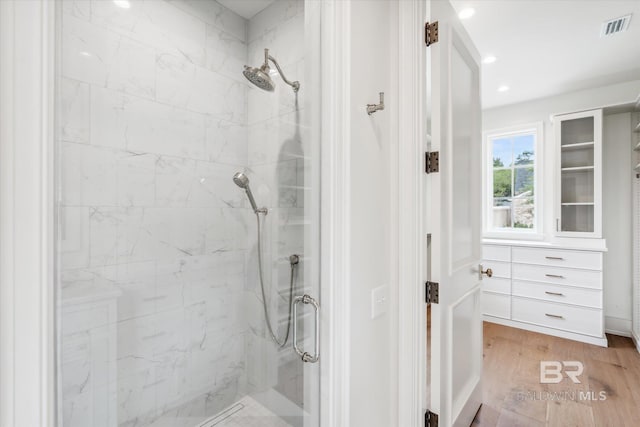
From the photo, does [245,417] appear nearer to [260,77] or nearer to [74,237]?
[74,237]

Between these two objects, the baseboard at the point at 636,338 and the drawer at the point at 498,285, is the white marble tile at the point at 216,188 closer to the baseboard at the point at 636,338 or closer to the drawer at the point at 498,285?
the drawer at the point at 498,285

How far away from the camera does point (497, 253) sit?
11.8 ft

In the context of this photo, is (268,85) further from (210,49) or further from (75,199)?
(75,199)

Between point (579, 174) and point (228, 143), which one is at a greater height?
point (579, 174)

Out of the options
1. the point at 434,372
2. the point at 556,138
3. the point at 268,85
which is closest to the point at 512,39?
the point at 556,138

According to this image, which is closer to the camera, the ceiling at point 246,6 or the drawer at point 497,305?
the ceiling at point 246,6

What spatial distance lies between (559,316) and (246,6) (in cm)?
398

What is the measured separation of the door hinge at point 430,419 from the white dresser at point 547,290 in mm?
2762

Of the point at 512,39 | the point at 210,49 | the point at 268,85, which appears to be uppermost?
the point at 512,39

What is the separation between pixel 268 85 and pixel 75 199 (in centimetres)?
79

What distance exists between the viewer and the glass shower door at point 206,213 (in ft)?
3.43

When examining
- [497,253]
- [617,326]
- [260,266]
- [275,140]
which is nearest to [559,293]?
[497,253]

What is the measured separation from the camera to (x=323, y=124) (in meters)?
1.07

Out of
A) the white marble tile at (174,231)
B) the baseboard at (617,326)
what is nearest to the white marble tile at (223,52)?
the white marble tile at (174,231)
